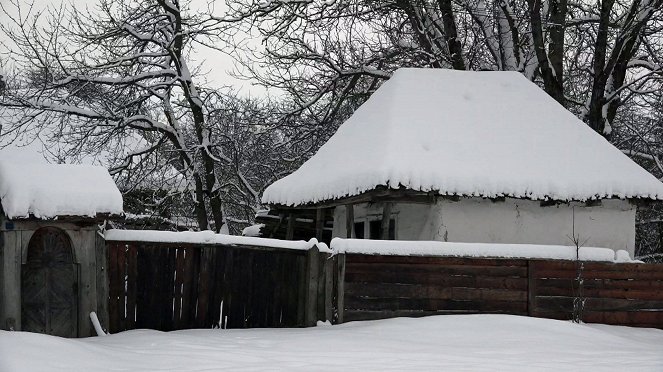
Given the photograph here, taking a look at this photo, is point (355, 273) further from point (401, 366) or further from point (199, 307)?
point (401, 366)

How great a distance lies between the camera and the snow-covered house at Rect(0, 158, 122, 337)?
352 inches

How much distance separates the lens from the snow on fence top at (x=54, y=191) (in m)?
8.93

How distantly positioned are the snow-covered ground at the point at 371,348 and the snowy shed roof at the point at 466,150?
2.84 meters

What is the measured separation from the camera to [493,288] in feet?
36.0

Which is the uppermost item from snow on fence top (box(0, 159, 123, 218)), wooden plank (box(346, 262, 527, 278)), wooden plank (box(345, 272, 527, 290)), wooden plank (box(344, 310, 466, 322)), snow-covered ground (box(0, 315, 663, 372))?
snow on fence top (box(0, 159, 123, 218))

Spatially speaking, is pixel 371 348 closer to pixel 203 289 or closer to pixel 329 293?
pixel 329 293

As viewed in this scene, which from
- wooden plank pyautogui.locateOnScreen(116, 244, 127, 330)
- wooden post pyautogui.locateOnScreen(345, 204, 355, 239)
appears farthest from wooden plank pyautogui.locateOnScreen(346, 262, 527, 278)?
wooden post pyautogui.locateOnScreen(345, 204, 355, 239)

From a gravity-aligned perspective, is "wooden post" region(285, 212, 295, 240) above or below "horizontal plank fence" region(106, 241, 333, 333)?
above

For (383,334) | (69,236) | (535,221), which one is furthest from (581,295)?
(69,236)

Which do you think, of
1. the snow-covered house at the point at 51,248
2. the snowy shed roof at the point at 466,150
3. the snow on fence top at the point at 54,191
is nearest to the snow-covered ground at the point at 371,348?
the snow-covered house at the point at 51,248

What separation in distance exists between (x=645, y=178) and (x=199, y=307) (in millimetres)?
7962

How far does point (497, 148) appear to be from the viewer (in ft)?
45.6

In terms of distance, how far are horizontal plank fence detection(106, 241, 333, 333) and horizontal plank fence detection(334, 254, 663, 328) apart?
414 millimetres

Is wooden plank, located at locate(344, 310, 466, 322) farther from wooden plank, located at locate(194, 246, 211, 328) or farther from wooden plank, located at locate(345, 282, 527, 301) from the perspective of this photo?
wooden plank, located at locate(194, 246, 211, 328)
